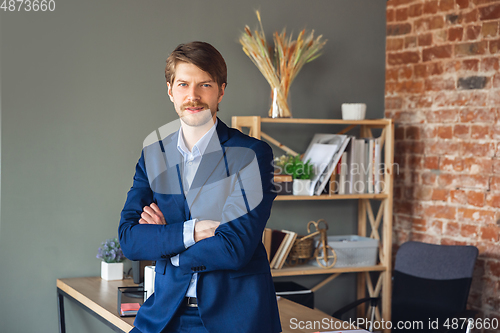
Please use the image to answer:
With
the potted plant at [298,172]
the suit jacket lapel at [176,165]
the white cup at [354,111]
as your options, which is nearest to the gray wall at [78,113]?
the potted plant at [298,172]

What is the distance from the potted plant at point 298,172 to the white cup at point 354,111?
0.44 meters

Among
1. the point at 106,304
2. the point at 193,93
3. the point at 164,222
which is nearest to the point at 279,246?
the point at 106,304

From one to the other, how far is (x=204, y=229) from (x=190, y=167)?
0.68 feet

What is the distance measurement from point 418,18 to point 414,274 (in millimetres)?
1712

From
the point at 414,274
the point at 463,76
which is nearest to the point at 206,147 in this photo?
the point at 414,274

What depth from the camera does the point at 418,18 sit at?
3.70 meters

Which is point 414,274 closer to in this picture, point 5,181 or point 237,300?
point 237,300

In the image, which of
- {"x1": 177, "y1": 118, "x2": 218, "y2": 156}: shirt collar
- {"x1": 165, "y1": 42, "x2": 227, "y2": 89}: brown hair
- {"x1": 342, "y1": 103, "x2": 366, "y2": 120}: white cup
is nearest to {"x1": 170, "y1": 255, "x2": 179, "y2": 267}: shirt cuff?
{"x1": 177, "y1": 118, "x2": 218, "y2": 156}: shirt collar

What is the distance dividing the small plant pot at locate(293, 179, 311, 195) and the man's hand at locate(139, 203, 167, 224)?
64.4 inches

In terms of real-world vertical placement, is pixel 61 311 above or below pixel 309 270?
below

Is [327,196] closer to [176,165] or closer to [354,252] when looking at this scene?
[354,252]

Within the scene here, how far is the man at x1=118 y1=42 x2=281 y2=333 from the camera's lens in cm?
167

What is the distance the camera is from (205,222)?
1.75 meters

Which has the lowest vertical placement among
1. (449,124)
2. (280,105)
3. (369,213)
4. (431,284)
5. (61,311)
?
(61,311)
